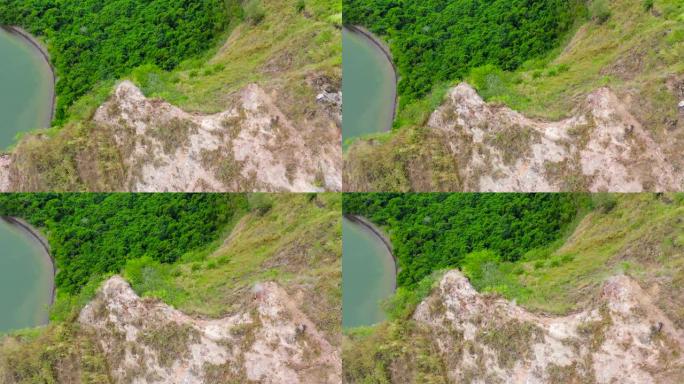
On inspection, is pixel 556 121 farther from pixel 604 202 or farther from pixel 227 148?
pixel 227 148

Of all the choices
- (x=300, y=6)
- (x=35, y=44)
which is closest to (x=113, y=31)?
(x=35, y=44)

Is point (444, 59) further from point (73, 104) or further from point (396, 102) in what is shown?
point (73, 104)

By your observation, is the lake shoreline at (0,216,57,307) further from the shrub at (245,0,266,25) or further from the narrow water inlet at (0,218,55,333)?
the shrub at (245,0,266,25)

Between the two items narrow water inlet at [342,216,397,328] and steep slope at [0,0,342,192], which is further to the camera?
narrow water inlet at [342,216,397,328]

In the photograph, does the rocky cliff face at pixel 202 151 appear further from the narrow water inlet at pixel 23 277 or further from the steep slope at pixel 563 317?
the steep slope at pixel 563 317

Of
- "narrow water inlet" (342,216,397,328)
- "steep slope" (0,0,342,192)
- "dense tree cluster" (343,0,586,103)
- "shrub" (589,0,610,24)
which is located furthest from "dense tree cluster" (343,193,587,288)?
"shrub" (589,0,610,24)

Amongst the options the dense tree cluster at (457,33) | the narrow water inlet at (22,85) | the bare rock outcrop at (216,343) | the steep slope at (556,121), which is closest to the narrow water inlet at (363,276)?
the bare rock outcrop at (216,343)
